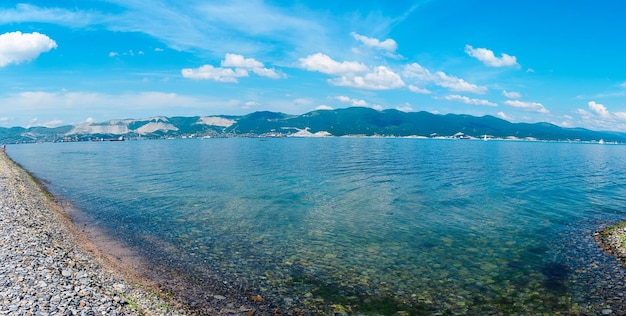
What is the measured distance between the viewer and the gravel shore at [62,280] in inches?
530

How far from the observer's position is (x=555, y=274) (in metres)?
Result: 21.0

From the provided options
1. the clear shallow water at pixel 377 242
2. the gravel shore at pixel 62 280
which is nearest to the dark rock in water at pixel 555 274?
the clear shallow water at pixel 377 242

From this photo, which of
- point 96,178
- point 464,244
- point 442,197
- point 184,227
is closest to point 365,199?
point 442,197

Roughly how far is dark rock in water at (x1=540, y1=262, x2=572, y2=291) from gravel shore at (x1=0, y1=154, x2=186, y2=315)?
20.1 metres

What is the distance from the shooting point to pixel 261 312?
1670 cm

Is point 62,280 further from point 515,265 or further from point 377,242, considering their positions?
point 515,265

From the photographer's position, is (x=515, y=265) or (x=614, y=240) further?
(x=614, y=240)

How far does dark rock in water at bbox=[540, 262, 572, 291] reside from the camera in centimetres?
1942

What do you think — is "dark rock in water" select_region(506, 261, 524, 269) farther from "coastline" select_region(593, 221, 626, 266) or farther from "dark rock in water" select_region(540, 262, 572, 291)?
"coastline" select_region(593, 221, 626, 266)

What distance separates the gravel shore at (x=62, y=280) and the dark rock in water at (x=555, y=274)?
20061 millimetres

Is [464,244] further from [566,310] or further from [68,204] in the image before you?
[68,204]

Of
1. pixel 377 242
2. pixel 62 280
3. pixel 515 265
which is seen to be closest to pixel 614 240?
pixel 515 265

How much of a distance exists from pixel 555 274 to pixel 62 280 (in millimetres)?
26942

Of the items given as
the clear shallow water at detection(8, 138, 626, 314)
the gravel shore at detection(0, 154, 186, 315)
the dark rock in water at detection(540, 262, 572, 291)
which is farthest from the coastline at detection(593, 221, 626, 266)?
the gravel shore at detection(0, 154, 186, 315)
